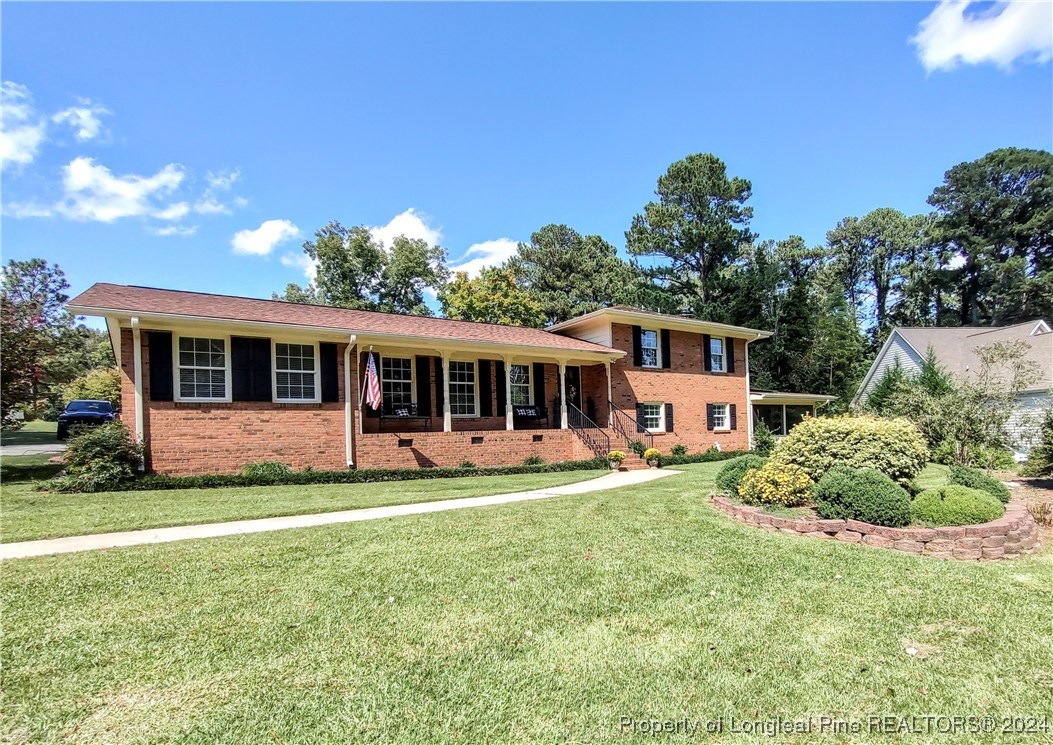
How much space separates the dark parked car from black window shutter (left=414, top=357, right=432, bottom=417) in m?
11.4

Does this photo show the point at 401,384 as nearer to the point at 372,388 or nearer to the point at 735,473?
the point at 372,388

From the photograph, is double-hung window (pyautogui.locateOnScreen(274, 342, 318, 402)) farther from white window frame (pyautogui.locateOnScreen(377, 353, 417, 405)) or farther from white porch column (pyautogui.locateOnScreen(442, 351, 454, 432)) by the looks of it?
white porch column (pyautogui.locateOnScreen(442, 351, 454, 432))

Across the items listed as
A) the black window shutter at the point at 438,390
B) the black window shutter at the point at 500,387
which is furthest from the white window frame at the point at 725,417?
the black window shutter at the point at 438,390

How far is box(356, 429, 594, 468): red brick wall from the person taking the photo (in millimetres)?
13562

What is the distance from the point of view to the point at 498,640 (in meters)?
3.31

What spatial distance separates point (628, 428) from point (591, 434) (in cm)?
181

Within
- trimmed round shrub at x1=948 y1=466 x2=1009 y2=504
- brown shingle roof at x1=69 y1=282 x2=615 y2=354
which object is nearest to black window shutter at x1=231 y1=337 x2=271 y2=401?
brown shingle roof at x1=69 y1=282 x2=615 y2=354

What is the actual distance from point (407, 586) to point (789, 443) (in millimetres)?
6038

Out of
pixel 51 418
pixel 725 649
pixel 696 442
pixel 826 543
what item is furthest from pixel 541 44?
pixel 51 418

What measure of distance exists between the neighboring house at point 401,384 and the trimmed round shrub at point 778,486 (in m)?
8.87

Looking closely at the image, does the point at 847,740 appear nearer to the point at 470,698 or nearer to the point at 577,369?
the point at 470,698

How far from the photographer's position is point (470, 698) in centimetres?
268

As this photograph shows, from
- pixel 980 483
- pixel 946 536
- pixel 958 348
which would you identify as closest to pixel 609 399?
pixel 980 483

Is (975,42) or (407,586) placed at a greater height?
(975,42)
